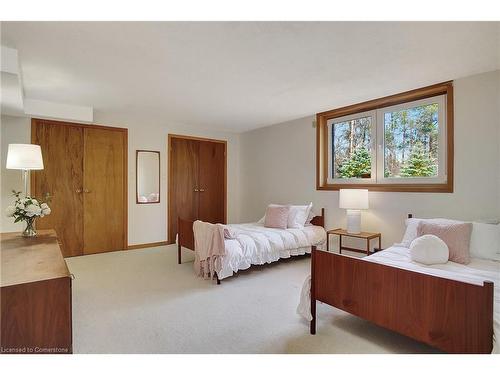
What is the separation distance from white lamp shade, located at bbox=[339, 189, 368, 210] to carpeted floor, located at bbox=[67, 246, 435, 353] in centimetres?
104

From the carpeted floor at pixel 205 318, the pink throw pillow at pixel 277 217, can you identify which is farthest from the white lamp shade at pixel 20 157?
the pink throw pillow at pixel 277 217

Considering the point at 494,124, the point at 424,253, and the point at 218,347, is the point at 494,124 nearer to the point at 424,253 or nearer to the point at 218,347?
the point at 424,253

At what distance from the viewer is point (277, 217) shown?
4219 mm

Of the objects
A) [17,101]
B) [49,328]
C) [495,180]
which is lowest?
[49,328]

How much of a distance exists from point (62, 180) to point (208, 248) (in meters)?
2.61

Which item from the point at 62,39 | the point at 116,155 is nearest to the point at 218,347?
the point at 62,39

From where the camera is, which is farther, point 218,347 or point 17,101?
point 17,101

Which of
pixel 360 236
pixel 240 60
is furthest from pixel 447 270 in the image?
pixel 240 60

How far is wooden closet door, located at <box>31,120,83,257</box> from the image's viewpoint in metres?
4.04

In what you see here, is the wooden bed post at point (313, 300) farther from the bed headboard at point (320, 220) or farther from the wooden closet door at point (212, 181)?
the wooden closet door at point (212, 181)

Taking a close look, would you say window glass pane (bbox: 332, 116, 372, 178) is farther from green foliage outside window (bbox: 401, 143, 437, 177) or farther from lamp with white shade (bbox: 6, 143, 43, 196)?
lamp with white shade (bbox: 6, 143, 43, 196)

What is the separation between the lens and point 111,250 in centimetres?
461

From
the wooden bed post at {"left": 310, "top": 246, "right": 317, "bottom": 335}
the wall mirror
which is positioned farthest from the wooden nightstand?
the wall mirror
